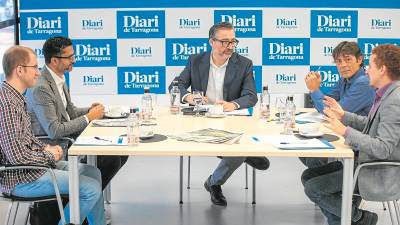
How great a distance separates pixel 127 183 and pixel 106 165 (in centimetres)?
103

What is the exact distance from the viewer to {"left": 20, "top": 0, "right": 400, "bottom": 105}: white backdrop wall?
5.26 metres

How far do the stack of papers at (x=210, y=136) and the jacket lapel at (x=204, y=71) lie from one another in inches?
47.3

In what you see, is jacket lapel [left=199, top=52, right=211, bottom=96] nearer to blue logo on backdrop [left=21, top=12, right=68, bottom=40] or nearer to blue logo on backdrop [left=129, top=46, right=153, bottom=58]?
blue logo on backdrop [left=129, top=46, right=153, bottom=58]

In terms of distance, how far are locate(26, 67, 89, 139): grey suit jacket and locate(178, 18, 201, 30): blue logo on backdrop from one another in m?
1.97

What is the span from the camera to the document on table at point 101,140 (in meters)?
2.87

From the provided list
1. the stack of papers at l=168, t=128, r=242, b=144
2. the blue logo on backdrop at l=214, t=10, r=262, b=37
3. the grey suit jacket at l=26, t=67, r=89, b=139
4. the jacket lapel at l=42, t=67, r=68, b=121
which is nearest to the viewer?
the stack of papers at l=168, t=128, r=242, b=144

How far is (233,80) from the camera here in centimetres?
427

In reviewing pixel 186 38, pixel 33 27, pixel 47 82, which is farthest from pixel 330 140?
pixel 33 27

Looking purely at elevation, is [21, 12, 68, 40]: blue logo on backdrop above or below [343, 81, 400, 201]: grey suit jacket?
above

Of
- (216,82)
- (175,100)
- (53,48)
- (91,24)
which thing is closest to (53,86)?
(53,48)

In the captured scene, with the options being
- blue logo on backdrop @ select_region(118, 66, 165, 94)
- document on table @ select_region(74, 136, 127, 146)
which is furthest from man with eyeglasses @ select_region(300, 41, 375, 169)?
blue logo on backdrop @ select_region(118, 66, 165, 94)

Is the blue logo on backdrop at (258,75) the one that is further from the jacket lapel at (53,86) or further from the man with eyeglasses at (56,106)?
the jacket lapel at (53,86)

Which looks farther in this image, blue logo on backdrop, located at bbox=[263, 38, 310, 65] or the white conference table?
blue logo on backdrop, located at bbox=[263, 38, 310, 65]

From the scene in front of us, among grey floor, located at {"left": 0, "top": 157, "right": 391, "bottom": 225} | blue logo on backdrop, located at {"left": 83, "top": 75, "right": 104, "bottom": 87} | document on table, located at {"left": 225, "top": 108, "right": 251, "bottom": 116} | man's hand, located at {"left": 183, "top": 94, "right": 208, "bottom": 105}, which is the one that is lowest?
grey floor, located at {"left": 0, "top": 157, "right": 391, "bottom": 225}
